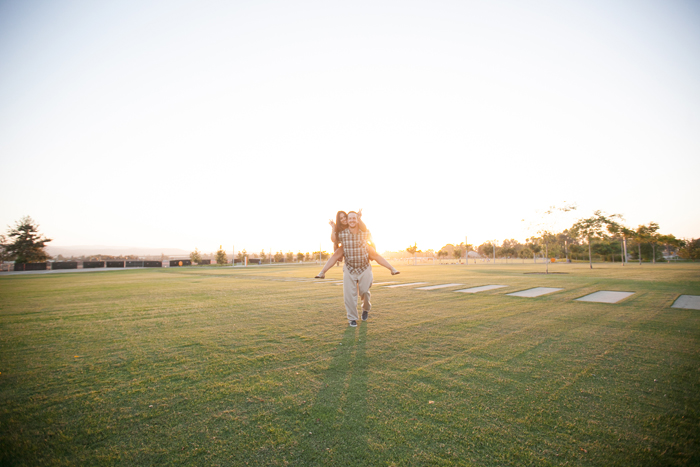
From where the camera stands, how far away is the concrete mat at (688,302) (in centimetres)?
620

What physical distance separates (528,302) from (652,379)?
454cm

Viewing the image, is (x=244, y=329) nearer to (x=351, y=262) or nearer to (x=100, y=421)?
(x=351, y=262)

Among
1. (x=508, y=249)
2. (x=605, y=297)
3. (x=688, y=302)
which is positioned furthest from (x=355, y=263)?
(x=508, y=249)

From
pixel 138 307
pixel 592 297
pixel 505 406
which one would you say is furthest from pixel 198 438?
pixel 592 297

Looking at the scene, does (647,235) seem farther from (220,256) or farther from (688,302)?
(220,256)

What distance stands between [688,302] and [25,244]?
201ft

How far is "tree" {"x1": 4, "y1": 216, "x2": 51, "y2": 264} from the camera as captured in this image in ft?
130

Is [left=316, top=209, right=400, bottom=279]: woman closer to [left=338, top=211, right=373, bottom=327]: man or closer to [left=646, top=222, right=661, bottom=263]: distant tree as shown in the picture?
[left=338, top=211, right=373, bottom=327]: man

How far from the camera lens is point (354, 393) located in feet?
8.42

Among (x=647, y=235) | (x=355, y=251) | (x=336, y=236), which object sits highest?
(x=647, y=235)

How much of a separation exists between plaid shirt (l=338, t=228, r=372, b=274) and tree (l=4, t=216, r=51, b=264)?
54633mm

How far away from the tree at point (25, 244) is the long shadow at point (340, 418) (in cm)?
5604

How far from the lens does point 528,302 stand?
7.11 m

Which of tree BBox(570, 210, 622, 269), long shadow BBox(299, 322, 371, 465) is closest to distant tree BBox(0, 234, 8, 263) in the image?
long shadow BBox(299, 322, 371, 465)
